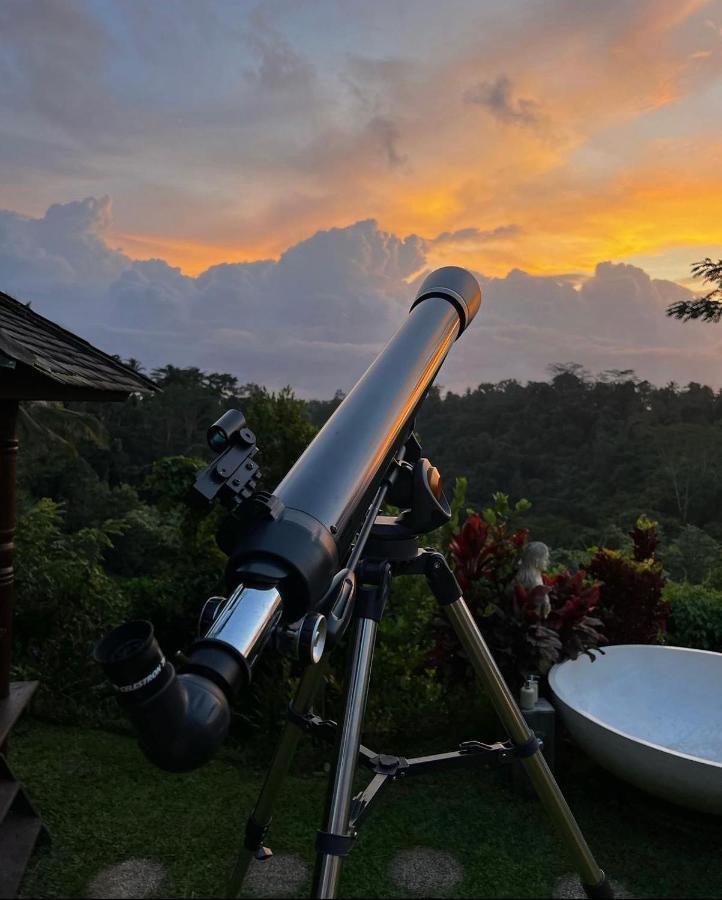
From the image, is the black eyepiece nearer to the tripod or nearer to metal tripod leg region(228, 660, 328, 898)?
the tripod

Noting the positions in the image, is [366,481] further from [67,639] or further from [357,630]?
[67,639]

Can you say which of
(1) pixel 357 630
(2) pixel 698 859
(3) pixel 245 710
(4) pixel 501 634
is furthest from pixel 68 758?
(2) pixel 698 859

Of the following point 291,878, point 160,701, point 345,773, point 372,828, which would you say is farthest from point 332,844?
point 372,828

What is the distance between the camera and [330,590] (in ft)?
4.51

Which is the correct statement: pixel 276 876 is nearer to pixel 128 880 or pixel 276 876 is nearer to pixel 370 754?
pixel 128 880

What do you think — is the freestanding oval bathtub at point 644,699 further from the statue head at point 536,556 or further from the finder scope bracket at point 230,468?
the finder scope bracket at point 230,468

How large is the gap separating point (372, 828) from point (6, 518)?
198 cm

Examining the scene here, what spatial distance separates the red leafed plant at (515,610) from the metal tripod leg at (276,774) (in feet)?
4.63

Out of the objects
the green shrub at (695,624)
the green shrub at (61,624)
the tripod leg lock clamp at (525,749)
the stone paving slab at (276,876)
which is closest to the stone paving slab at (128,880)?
the stone paving slab at (276,876)

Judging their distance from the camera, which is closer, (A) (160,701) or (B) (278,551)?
(A) (160,701)

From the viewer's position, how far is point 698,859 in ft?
9.20

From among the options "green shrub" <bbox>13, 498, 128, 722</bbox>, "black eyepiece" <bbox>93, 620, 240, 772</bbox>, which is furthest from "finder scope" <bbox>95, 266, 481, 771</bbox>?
"green shrub" <bbox>13, 498, 128, 722</bbox>

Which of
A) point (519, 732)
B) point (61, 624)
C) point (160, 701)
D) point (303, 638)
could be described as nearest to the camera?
point (160, 701)

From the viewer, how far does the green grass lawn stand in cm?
269
